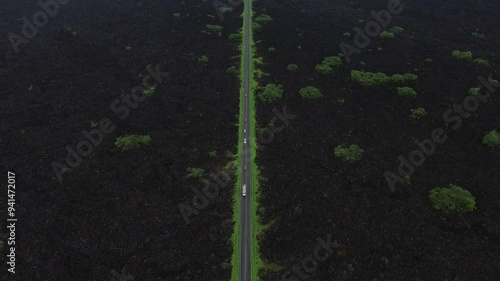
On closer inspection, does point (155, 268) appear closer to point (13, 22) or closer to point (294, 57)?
point (294, 57)

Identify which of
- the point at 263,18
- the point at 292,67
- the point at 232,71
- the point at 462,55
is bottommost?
the point at 232,71

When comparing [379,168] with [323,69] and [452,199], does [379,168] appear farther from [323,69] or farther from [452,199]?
[323,69]

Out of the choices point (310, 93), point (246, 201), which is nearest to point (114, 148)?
point (246, 201)

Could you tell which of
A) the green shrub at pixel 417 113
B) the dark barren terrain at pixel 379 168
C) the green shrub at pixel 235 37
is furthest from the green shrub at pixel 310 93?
the green shrub at pixel 235 37

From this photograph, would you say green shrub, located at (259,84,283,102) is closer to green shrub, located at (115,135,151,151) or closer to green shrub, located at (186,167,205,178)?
green shrub, located at (186,167,205,178)

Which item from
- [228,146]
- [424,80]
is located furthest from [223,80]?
[424,80]

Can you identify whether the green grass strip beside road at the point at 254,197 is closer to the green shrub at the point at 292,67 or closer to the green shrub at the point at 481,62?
the green shrub at the point at 292,67
